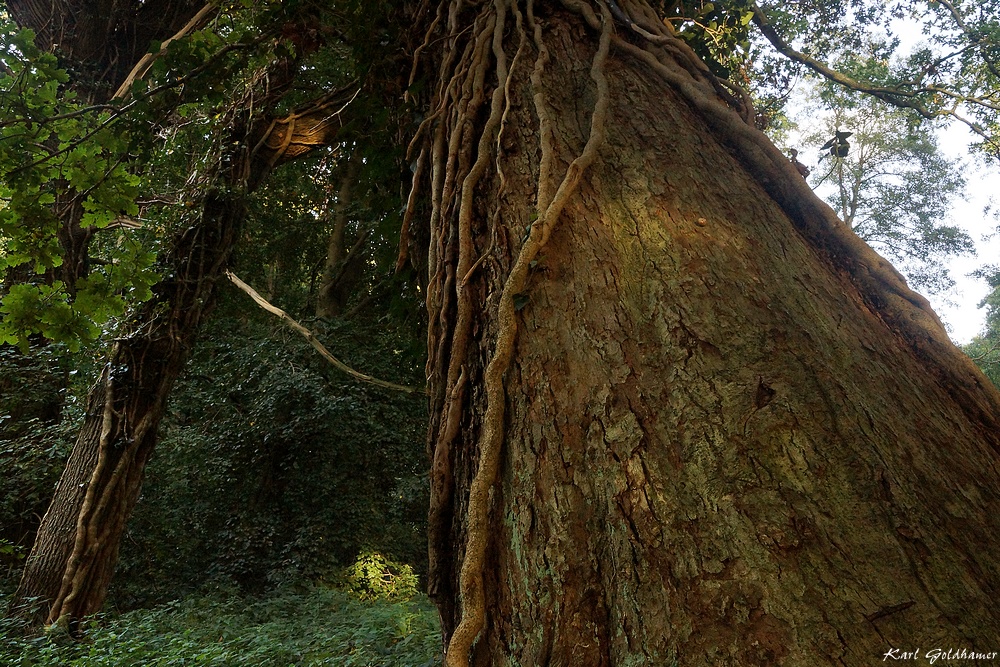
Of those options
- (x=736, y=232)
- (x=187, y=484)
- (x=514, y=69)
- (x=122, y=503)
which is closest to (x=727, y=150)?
(x=736, y=232)

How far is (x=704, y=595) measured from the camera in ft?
→ 2.66

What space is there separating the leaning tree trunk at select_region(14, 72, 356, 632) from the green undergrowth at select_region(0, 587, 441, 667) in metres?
0.34

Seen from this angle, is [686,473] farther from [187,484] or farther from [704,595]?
[187,484]

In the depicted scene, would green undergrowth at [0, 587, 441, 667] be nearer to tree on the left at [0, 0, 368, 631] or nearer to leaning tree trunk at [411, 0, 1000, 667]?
tree on the left at [0, 0, 368, 631]

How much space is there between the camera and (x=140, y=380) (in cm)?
401

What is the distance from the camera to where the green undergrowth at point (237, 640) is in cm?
277

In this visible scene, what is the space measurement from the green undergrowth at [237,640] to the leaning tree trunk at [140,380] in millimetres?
339

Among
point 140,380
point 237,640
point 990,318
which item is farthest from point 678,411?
point 990,318

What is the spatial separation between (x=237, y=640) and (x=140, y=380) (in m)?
1.75

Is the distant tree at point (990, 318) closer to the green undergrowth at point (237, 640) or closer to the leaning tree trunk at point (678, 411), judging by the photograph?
the green undergrowth at point (237, 640)

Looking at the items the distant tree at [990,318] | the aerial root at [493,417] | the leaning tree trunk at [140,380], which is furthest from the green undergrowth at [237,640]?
the distant tree at [990,318]

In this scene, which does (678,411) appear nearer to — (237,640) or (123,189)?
(123,189)

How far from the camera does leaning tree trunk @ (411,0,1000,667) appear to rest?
80 cm

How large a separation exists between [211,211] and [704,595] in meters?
4.61
